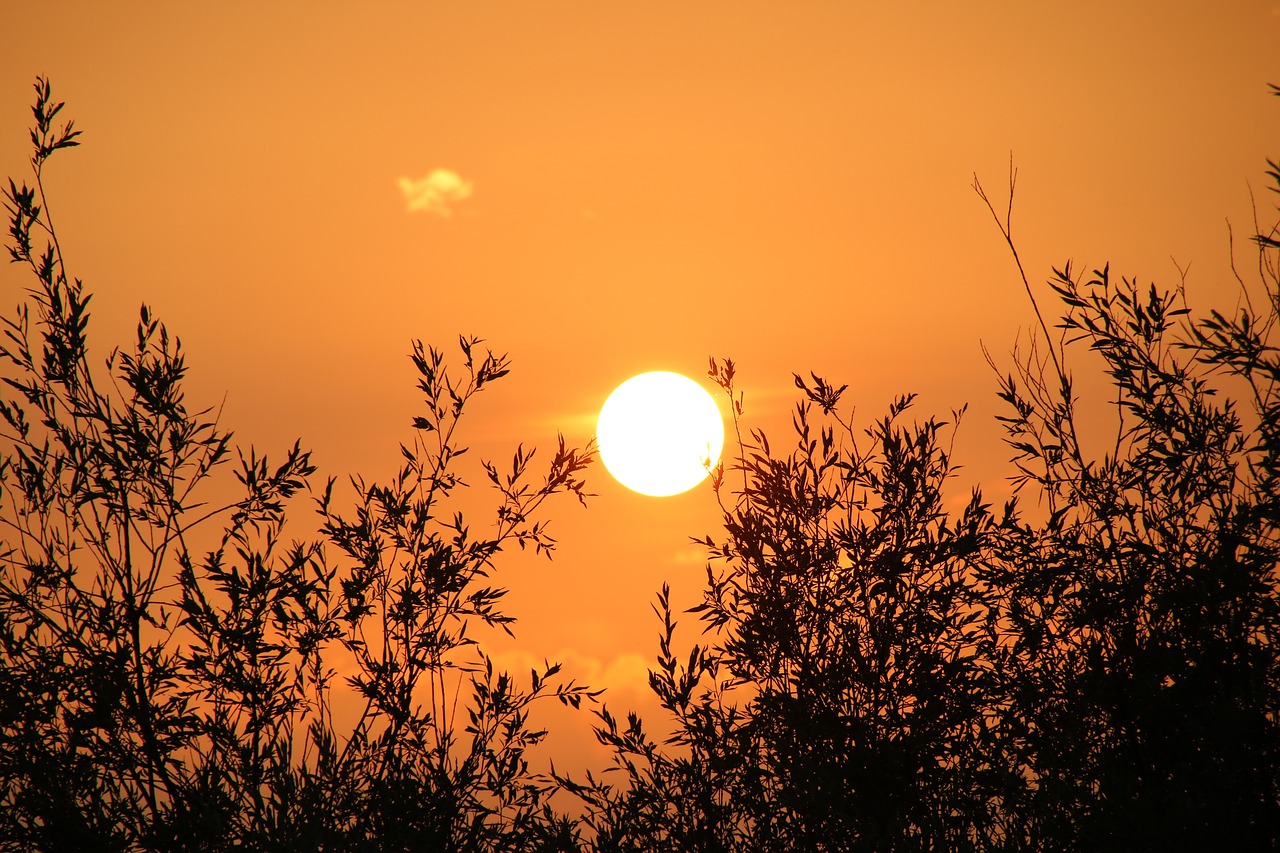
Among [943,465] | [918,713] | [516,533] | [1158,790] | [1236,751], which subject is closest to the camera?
[1236,751]

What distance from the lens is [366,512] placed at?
1214 cm

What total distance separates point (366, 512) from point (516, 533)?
1.79 metres

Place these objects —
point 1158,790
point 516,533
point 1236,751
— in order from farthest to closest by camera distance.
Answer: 1. point 516,533
2. point 1158,790
3. point 1236,751

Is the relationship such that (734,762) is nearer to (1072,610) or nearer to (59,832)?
(1072,610)

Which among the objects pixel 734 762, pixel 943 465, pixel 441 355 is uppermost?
pixel 441 355

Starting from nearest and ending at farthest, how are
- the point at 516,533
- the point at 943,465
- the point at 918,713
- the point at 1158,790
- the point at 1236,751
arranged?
the point at 1236,751
the point at 1158,790
the point at 918,713
the point at 943,465
the point at 516,533

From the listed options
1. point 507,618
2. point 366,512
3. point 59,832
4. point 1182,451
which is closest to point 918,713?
point 1182,451

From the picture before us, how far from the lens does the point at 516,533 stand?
41.4 feet

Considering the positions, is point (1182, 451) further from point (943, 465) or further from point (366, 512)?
point (366, 512)

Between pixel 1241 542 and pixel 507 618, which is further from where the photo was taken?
pixel 507 618

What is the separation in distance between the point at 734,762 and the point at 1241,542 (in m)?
5.24

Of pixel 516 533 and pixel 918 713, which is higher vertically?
pixel 516 533

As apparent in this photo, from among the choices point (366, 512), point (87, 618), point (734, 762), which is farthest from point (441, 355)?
point (734, 762)

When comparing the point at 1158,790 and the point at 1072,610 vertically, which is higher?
the point at 1072,610
